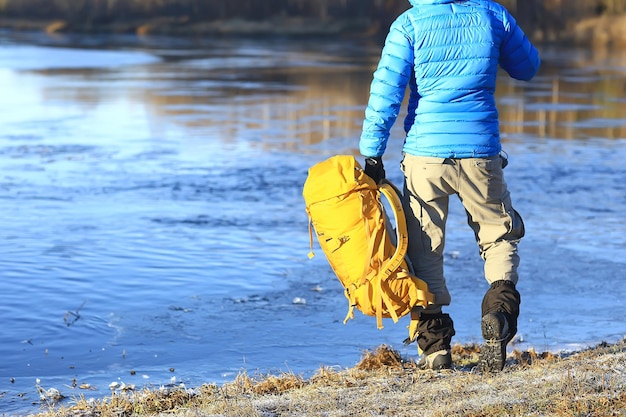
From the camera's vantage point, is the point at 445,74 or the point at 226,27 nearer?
the point at 445,74

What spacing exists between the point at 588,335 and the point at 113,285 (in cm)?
298

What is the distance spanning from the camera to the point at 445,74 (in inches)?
200

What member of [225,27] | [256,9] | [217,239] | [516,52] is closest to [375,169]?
[516,52]

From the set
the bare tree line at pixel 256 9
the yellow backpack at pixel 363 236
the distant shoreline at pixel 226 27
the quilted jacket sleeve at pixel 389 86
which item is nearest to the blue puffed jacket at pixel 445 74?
the quilted jacket sleeve at pixel 389 86

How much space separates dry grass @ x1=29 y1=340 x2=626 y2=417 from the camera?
4.42 meters

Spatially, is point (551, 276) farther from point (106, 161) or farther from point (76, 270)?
point (106, 161)

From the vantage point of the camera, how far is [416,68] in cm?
507

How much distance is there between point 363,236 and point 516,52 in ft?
3.62

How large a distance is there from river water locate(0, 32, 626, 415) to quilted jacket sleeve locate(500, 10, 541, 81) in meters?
1.55

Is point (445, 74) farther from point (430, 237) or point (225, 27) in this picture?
point (225, 27)

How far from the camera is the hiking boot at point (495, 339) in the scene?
488cm

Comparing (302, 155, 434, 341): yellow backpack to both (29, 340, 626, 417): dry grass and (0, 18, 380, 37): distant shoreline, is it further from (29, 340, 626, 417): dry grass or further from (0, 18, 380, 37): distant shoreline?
(0, 18, 380, 37): distant shoreline

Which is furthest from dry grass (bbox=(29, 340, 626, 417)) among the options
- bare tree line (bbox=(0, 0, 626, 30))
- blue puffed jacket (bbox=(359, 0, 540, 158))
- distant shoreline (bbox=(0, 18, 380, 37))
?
distant shoreline (bbox=(0, 18, 380, 37))

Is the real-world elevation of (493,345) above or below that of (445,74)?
below
